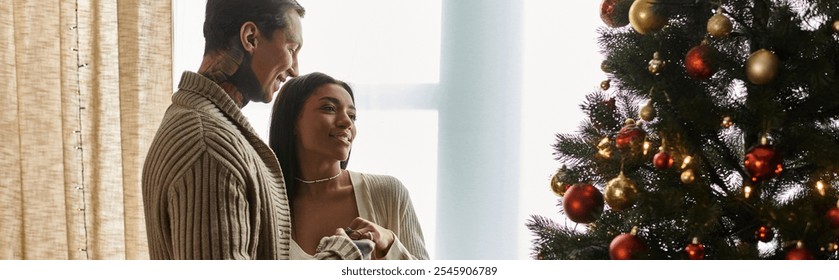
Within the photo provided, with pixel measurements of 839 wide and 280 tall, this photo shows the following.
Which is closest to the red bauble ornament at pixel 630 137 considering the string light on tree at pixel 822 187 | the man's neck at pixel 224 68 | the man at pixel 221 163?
the string light on tree at pixel 822 187

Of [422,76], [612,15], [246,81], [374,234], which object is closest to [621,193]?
[612,15]

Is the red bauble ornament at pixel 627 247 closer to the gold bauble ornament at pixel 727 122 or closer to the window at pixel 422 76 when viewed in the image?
the gold bauble ornament at pixel 727 122

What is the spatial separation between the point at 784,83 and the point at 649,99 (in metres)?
0.18

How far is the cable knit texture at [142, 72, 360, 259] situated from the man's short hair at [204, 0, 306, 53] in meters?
0.09

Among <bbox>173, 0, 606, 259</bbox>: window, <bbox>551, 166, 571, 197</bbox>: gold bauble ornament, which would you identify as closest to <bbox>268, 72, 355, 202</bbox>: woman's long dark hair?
<bbox>173, 0, 606, 259</bbox>: window

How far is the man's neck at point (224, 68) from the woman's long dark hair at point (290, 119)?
0.52 ft

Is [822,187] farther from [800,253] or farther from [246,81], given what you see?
[246,81]

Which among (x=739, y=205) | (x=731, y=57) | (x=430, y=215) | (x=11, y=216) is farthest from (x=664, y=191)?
(x=11, y=216)

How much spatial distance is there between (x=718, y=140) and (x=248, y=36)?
806 mm

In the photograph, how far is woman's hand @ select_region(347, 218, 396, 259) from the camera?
1.61 meters

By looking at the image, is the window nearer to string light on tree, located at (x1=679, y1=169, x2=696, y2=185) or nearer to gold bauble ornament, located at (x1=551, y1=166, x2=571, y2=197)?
gold bauble ornament, located at (x1=551, y1=166, x2=571, y2=197)

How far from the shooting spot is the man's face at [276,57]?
1513 millimetres
